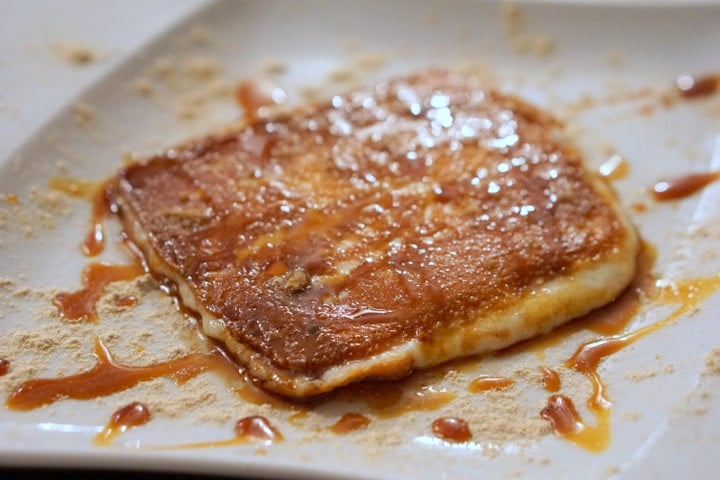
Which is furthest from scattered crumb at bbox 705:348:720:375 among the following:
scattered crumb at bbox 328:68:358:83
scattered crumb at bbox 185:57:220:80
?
scattered crumb at bbox 185:57:220:80

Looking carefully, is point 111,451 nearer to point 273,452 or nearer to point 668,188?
point 273,452

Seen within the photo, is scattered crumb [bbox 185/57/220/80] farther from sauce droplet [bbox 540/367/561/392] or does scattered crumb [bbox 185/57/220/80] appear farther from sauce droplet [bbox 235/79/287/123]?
sauce droplet [bbox 540/367/561/392]

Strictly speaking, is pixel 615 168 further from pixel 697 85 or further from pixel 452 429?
pixel 452 429

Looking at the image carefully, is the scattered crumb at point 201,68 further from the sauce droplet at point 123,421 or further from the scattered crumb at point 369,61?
the sauce droplet at point 123,421

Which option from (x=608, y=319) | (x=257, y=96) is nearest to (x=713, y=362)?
(x=608, y=319)

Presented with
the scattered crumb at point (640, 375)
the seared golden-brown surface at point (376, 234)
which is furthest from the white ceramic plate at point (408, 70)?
the seared golden-brown surface at point (376, 234)
